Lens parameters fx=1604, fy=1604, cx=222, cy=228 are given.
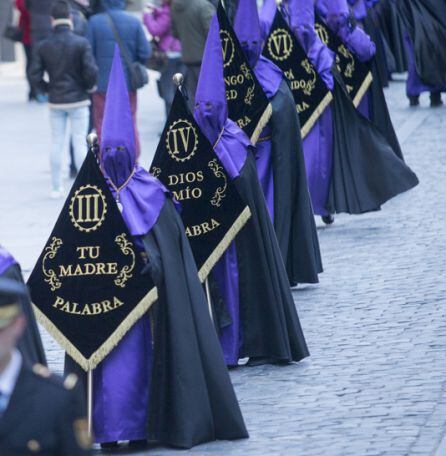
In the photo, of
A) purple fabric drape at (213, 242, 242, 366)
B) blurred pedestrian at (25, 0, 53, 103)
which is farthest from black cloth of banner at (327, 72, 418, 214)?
blurred pedestrian at (25, 0, 53, 103)

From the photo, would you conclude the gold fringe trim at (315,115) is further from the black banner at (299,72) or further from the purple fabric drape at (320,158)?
the purple fabric drape at (320,158)

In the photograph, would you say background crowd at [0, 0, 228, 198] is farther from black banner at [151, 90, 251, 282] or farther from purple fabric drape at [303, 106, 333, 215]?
black banner at [151, 90, 251, 282]

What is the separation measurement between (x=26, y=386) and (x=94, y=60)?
36.7ft

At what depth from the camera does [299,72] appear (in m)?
11.9

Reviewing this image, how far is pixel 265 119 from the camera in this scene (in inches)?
392

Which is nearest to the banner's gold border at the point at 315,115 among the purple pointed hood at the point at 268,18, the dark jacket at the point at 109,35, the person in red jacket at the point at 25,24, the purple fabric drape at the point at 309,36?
the purple fabric drape at the point at 309,36

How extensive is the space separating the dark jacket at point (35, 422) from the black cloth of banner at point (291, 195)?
625cm

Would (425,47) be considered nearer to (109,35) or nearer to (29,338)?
(109,35)

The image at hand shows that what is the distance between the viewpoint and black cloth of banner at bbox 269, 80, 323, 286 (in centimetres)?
1020

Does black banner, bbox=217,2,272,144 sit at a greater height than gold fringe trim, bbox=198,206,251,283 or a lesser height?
greater

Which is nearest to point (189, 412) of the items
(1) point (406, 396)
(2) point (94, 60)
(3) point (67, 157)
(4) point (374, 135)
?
(1) point (406, 396)

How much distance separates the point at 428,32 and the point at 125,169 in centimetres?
1279

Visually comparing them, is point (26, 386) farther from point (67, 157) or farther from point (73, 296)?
point (67, 157)

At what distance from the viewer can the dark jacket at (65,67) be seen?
14664mm
